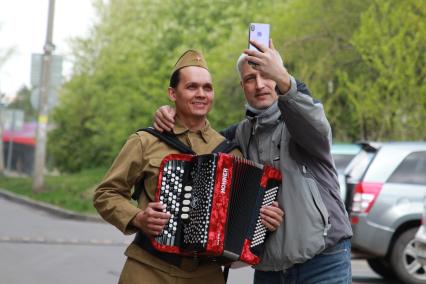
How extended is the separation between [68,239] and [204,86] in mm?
10966

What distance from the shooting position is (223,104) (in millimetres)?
30016

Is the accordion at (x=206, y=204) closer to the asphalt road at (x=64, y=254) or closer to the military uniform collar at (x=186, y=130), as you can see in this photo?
the military uniform collar at (x=186, y=130)

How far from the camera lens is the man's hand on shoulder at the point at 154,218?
4195mm

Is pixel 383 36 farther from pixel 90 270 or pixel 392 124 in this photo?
pixel 90 270

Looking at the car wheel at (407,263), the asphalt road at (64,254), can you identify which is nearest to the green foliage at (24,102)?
the asphalt road at (64,254)

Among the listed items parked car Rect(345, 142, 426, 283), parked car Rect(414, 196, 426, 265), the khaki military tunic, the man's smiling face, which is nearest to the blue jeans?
the khaki military tunic

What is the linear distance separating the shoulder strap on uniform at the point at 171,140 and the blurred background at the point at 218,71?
7.46 metres

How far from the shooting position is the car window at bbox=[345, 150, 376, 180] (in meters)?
12.0

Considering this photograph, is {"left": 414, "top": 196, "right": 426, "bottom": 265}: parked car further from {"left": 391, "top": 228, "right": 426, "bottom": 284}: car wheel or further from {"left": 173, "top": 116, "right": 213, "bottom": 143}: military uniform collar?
{"left": 173, "top": 116, "right": 213, "bottom": 143}: military uniform collar

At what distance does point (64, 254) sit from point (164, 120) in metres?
8.73

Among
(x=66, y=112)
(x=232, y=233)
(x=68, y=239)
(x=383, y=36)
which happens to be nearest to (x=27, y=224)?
(x=68, y=239)

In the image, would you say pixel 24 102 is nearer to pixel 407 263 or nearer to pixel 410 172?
pixel 410 172

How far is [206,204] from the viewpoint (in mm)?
4238

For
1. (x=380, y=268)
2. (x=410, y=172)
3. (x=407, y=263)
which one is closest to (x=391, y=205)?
(x=410, y=172)
